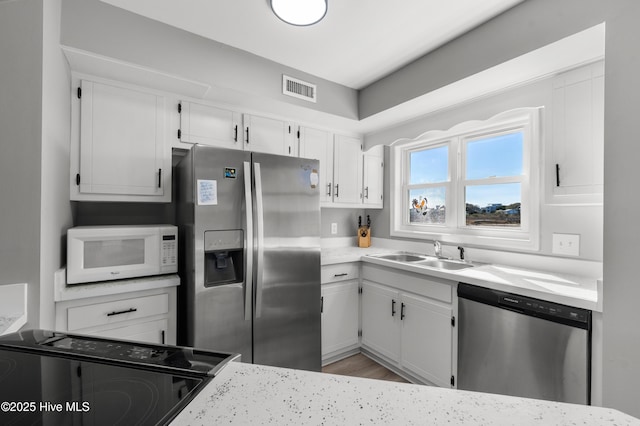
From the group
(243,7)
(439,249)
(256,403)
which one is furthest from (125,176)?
(439,249)

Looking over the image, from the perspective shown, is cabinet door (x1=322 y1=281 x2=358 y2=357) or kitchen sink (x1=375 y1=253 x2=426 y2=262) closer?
cabinet door (x1=322 y1=281 x2=358 y2=357)

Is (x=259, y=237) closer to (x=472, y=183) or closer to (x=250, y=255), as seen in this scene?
(x=250, y=255)

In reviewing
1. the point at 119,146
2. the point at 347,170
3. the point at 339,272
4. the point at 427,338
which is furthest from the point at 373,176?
the point at 119,146

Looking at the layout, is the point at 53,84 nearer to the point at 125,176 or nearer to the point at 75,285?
the point at 125,176

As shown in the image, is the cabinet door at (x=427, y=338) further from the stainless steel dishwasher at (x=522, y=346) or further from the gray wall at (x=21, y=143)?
the gray wall at (x=21, y=143)

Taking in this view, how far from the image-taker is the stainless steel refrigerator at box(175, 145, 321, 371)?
1693 millimetres

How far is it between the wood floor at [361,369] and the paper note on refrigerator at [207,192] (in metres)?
1.66

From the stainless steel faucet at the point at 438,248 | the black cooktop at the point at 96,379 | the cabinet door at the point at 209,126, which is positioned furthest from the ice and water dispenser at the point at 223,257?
the stainless steel faucet at the point at 438,248

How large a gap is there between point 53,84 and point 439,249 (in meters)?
2.83

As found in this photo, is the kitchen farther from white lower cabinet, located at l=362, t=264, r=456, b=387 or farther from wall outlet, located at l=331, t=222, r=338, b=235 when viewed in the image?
wall outlet, located at l=331, t=222, r=338, b=235

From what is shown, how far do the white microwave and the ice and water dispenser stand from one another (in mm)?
264

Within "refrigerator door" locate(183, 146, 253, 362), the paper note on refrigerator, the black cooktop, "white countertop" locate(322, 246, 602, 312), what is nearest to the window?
"white countertop" locate(322, 246, 602, 312)

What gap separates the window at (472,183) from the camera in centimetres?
213

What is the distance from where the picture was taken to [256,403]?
0.50 meters
